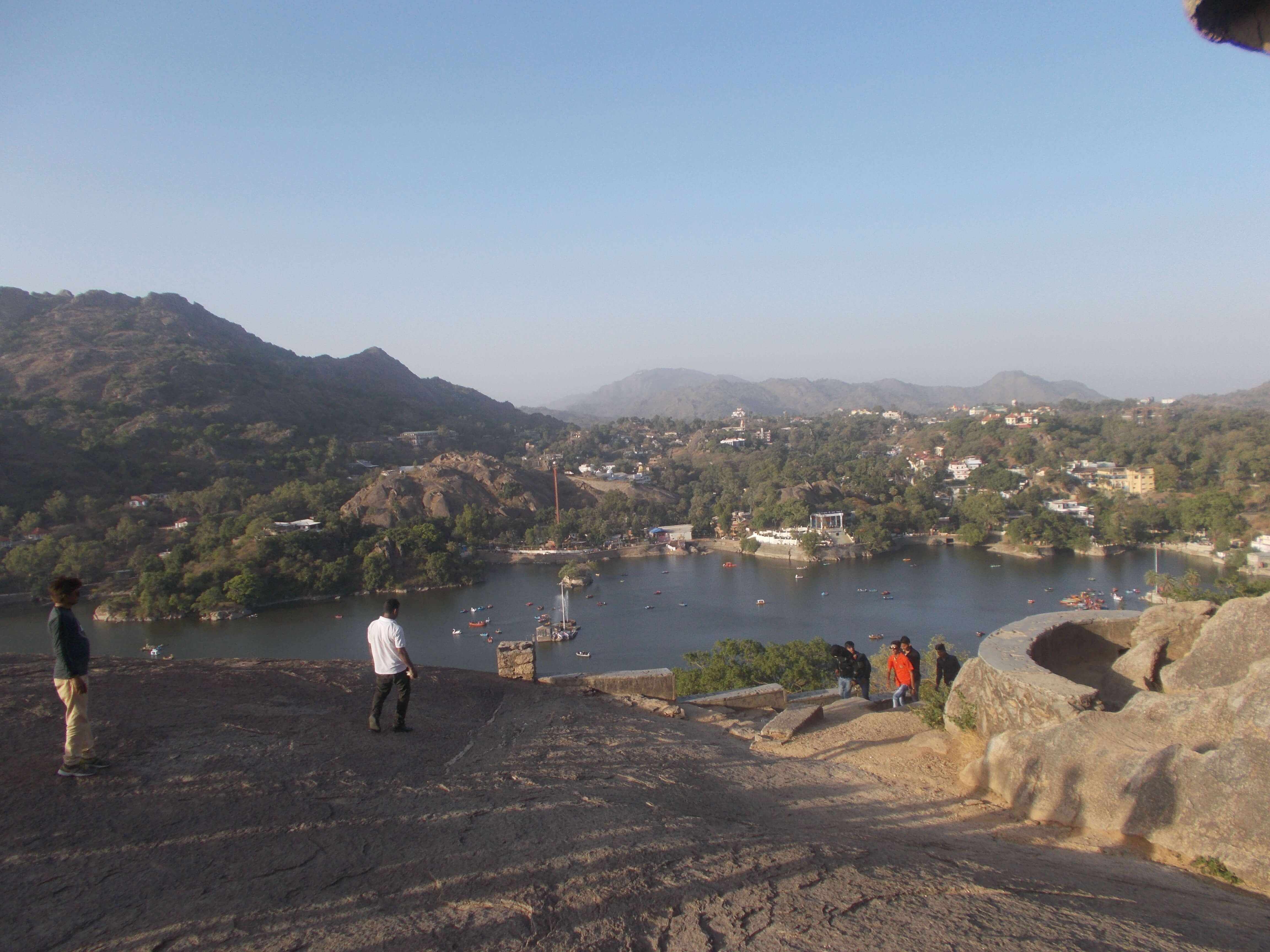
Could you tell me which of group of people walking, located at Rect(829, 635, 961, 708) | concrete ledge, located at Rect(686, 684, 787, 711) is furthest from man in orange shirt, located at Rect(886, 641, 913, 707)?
concrete ledge, located at Rect(686, 684, 787, 711)

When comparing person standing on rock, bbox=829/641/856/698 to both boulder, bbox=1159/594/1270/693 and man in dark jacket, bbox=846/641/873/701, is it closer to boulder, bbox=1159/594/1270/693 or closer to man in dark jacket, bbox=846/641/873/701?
man in dark jacket, bbox=846/641/873/701

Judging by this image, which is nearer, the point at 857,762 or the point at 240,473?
the point at 857,762

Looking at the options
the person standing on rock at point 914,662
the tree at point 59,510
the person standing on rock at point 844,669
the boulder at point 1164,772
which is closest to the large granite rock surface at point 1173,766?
the boulder at point 1164,772

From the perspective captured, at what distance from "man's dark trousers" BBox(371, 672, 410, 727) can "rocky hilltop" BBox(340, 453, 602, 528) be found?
130ft

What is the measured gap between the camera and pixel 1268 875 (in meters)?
2.79

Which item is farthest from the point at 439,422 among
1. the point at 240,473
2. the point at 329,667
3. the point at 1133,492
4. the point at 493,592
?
the point at 329,667

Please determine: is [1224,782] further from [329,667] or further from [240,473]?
[240,473]

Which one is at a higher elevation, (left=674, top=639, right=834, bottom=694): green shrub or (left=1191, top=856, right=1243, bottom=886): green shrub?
(left=1191, top=856, right=1243, bottom=886): green shrub

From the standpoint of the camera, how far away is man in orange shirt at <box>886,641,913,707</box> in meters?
5.99

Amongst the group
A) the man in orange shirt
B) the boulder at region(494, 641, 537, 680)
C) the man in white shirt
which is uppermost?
the man in white shirt

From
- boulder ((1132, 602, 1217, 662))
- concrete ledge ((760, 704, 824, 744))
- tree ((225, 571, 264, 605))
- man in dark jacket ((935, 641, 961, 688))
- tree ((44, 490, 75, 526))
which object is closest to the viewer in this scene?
concrete ledge ((760, 704, 824, 744))

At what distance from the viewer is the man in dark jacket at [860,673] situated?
6.77m

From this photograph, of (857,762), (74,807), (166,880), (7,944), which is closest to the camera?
(7,944)

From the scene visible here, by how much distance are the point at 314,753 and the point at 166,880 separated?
4.00ft
